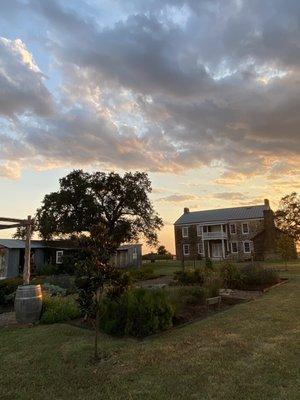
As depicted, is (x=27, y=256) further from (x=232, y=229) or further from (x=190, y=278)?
(x=232, y=229)

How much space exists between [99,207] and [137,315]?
96.9ft

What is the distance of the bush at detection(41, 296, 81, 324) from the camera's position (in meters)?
10.9

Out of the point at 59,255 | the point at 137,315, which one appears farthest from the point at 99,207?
the point at 137,315

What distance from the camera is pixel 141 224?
40.1 metres

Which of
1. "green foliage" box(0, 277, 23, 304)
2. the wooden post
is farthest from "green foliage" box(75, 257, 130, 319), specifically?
"green foliage" box(0, 277, 23, 304)

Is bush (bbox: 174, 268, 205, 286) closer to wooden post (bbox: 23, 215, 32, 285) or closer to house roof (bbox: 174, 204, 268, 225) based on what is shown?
wooden post (bbox: 23, 215, 32, 285)

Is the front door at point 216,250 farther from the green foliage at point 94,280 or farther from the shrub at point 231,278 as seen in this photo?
the green foliage at point 94,280

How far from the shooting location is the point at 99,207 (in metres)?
38.2

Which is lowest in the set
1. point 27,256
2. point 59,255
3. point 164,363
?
point 164,363

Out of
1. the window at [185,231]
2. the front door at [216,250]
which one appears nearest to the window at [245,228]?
the front door at [216,250]

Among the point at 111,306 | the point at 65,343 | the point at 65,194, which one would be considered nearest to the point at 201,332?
the point at 111,306

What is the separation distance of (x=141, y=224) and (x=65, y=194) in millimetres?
9650

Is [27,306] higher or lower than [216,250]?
lower

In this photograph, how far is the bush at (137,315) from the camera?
904cm
